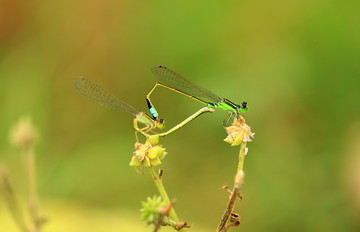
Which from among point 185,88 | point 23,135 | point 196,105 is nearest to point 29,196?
point 23,135

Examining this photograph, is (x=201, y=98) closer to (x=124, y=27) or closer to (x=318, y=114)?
(x=318, y=114)

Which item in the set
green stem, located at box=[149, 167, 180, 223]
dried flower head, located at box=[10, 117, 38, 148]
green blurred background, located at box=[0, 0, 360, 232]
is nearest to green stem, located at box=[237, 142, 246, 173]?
green stem, located at box=[149, 167, 180, 223]

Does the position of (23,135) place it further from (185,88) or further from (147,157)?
(185,88)

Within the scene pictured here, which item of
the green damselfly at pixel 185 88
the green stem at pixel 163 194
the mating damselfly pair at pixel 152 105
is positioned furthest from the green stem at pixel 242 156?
the green damselfly at pixel 185 88

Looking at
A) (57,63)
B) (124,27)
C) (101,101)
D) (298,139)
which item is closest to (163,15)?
(124,27)

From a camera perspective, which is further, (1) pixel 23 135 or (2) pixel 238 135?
(1) pixel 23 135

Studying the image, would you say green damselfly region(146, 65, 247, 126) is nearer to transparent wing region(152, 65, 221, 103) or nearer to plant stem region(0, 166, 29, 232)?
transparent wing region(152, 65, 221, 103)

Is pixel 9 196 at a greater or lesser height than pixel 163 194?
lesser

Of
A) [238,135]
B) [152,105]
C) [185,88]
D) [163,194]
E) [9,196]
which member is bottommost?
[9,196]
